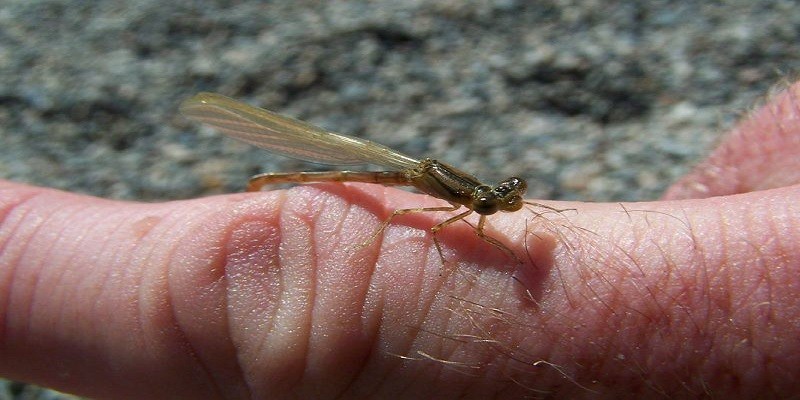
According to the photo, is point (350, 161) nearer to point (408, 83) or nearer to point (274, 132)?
point (274, 132)

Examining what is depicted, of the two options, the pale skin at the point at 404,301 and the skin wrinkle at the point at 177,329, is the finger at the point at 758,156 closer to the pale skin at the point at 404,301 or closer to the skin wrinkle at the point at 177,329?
the pale skin at the point at 404,301

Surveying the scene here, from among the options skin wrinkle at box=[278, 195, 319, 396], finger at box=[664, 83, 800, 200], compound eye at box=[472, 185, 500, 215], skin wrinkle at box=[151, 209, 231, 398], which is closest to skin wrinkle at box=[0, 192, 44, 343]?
skin wrinkle at box=[151, 209, 231, 398]

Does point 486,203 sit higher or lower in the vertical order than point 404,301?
higher

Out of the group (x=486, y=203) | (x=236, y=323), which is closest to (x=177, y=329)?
(x=236, y=323)

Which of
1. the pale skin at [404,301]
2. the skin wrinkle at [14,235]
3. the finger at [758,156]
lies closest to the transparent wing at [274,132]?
the pale skin at [404,301]

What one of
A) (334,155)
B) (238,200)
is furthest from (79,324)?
(334,155)

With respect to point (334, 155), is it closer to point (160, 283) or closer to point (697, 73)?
point (160, 283)

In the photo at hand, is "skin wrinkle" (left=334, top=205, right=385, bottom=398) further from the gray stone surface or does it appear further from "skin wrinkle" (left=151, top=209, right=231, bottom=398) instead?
the gray stone surface
